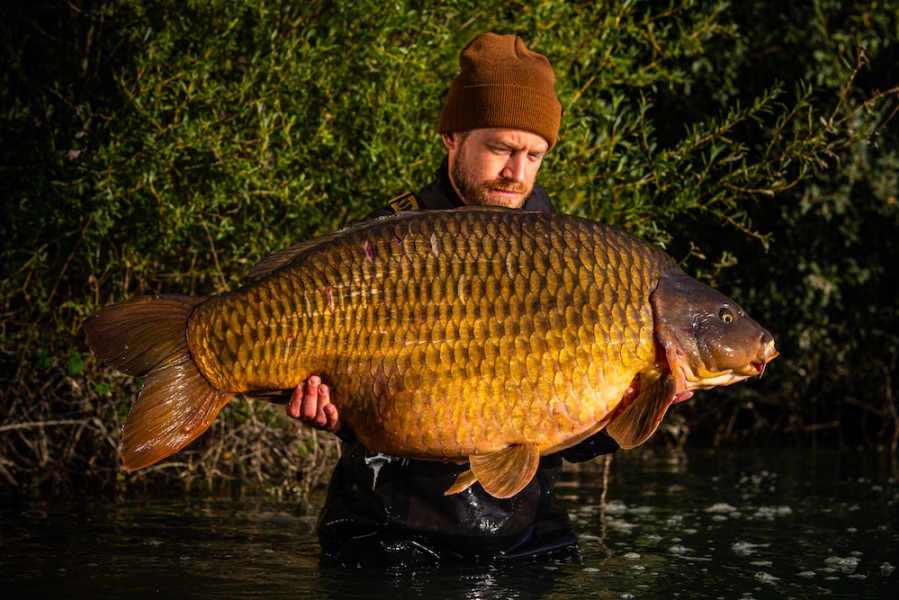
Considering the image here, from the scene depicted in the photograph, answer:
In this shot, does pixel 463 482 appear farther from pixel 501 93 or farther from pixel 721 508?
pixel 721 508

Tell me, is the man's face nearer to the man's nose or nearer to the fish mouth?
the man's nose

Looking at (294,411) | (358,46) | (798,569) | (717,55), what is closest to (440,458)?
(294,411)

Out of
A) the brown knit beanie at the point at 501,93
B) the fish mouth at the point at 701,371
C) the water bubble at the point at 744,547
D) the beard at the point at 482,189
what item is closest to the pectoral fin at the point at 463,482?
the fish mouth at the point at 701,371

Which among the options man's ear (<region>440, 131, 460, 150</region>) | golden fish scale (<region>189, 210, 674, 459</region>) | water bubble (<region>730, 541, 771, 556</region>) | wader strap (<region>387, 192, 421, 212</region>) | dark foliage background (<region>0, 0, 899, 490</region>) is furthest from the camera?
dark foliage background (<region>0, 0, 899, 490</region>)

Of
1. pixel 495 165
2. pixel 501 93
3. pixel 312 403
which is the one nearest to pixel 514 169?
Result: pixel 495 165

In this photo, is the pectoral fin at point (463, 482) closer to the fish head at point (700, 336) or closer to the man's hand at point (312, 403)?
the man's hand at point (312, 403)

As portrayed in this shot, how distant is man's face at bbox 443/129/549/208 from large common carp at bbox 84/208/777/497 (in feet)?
2.07

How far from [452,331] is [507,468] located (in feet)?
1.17

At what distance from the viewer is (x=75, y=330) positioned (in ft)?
16.5

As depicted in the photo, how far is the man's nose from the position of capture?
349cm

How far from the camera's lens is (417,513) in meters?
3.29

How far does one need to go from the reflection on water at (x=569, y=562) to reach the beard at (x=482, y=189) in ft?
3.57

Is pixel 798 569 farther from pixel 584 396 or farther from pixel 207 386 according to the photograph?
pixel 207 386

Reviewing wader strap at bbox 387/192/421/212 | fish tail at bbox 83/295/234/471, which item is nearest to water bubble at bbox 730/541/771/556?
wader strap at bbox 387/192/421/212
